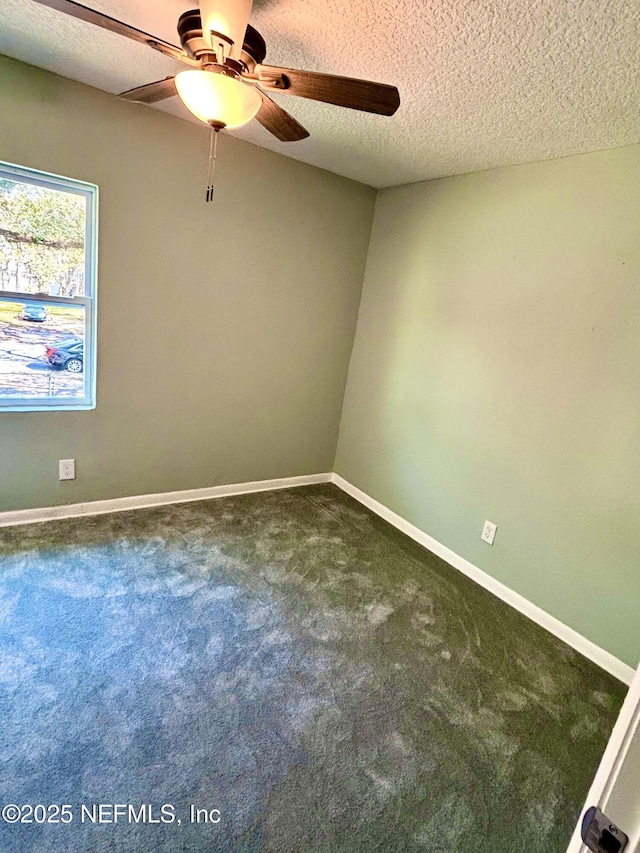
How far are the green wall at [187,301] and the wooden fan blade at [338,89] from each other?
143 centimetres

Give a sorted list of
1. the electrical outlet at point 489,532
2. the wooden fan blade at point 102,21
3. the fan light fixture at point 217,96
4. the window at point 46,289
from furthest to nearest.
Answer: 1. the electrical outlet at point 489,532
2. the window at point 46,289
3. the fan light fixture at point 217,96
4. the wooden fan blade at point 102,21

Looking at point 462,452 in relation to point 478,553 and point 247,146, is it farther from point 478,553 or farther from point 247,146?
point 247,146

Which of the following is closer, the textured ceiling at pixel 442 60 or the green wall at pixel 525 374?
the textured ceiling at pixel 442 60

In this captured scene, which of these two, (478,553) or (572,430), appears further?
(478,553)

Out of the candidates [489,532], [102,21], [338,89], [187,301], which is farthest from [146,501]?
[338,89]

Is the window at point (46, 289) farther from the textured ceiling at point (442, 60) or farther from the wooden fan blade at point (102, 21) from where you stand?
the wooden fan blade at point (102, 21)

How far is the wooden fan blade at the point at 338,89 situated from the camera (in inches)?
47.6

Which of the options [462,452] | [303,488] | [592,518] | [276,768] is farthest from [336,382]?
[276,768]

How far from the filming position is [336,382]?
352 cm

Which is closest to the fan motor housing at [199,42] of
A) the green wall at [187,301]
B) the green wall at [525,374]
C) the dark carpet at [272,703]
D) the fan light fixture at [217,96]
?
the fan light fixture at [217,96]

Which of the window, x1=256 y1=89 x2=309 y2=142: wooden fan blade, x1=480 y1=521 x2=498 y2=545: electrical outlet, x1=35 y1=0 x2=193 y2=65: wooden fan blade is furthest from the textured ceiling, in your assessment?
x1=480 y1=521 x2=498 y2=545: electrical outlet

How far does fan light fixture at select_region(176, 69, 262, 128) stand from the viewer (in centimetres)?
119

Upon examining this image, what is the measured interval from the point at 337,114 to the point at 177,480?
7.82ft

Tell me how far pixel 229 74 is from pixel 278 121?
34 cm
